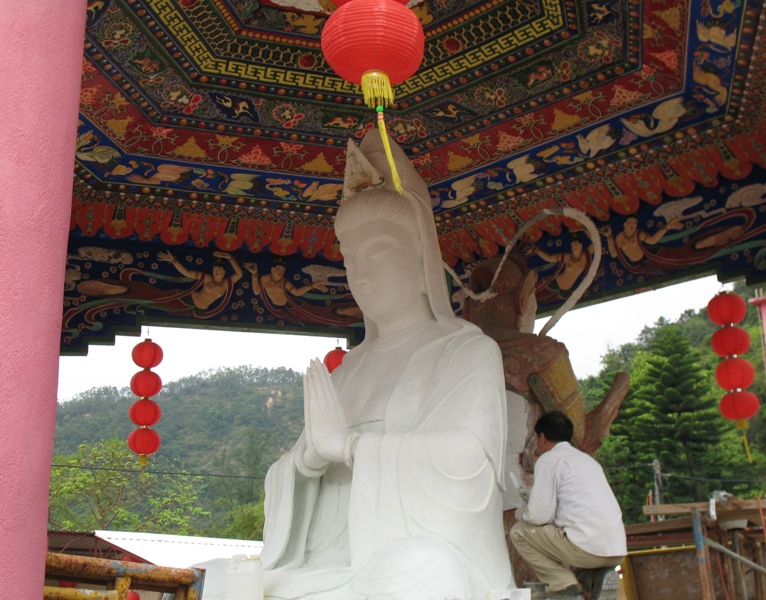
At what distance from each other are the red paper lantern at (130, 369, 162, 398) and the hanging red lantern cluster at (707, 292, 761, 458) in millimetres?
4455

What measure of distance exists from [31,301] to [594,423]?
145 inches

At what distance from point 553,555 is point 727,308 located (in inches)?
128

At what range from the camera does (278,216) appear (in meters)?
7.48

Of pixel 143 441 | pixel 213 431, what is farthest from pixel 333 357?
pixel 213 431

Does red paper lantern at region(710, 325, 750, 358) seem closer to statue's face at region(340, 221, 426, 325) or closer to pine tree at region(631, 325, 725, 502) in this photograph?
statue's face at region(340, 221, 426, 325)

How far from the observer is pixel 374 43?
3.90m

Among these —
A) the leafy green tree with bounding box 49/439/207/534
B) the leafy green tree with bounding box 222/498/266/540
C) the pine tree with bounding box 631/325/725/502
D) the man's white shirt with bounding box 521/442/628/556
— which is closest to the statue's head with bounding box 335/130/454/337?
the man's white shirt with bounding box 521/442/628/556

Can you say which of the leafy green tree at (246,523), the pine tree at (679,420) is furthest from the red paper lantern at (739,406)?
the leafy green tree at (246,523)

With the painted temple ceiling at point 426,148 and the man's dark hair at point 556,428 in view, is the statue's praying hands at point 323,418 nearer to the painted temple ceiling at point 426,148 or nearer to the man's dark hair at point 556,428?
the man's dark hair at point 556,428

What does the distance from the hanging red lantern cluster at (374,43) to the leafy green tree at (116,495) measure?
18.8 m

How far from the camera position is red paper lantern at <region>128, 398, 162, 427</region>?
25.9 feet

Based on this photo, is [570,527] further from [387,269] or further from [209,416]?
[209,416]

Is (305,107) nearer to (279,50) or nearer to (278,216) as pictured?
(279,50)

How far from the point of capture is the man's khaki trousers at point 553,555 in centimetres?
423
